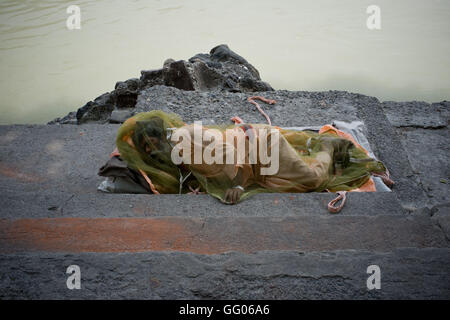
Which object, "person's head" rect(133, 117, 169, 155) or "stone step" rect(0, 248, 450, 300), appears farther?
"person's head" rect(133, 117, 169, 155)

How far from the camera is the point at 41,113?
879 cm

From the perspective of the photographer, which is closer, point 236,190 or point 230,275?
point 230,275

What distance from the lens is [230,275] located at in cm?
158

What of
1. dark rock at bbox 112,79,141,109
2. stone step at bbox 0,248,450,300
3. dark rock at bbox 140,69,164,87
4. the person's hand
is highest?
dark rock at bbox 140,69,164,87

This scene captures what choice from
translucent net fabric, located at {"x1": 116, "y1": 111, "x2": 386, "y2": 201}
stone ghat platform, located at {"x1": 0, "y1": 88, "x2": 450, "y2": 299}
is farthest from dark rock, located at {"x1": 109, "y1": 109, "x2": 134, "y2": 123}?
translucent net fabric, located at {"x1": 116, "y1": 111, "x2": 386, "y2": 201}

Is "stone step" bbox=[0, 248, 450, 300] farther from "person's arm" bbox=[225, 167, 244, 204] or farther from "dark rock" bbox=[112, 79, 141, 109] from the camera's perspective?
"dark rock" bbox=[112, 79, 141, 109]

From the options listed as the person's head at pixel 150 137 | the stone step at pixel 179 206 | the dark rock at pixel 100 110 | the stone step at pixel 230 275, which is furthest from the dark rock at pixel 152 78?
the stone step at pixel 230 275

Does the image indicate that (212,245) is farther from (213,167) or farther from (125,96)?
(125,96)

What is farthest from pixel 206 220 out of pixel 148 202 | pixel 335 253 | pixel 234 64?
pixel 234 64

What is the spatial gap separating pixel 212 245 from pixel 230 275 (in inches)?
13.5

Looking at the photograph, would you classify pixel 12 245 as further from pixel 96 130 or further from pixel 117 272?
pixel 96 130

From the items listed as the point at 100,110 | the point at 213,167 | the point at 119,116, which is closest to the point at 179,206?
the point at 213,167

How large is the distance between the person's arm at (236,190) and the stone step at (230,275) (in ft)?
2.74

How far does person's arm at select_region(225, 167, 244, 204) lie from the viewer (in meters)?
2.53
